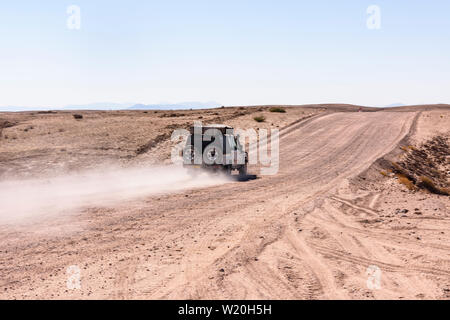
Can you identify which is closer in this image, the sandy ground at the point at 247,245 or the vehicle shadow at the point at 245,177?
the sandy ground at the point at 247,245

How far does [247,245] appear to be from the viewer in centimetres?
1002

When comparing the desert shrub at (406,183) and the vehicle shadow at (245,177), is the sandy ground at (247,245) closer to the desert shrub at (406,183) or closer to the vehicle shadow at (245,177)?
the desert shrub at (406,183)

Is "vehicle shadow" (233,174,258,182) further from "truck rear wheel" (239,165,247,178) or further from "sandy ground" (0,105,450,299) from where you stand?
"sandy ground" (0,105,450,299)

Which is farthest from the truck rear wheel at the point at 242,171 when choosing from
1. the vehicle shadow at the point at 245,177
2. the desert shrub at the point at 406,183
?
the desert shrub at the point at 406,183

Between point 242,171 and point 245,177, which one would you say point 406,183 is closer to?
point 245,177

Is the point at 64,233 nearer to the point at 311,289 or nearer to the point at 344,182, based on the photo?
the point at 311,289

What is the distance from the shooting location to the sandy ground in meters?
7.51

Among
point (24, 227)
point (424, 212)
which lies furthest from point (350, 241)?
point (24, 227)

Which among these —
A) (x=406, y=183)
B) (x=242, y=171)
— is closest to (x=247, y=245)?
(x=242, y=171)

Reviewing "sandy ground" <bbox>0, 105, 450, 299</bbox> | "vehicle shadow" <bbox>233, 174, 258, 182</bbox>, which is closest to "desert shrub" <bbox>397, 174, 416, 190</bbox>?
"sandy ground" <bbox>0, 105, 450, 299</bbox>

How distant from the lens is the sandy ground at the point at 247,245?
7512mm

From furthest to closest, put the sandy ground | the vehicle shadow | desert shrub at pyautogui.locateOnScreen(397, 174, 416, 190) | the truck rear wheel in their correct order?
the truck rear wheel < the vehicle shadow < desert shrub at pyautogui.locateOnScreen(397, 174, 416, 190) < the sandy ground

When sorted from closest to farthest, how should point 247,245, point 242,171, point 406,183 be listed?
1. point 247,245
2. point 406,183
3. point 242,171

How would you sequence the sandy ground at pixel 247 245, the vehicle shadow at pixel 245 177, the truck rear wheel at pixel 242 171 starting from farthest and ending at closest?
the truck rear wheel at pixel 242 171, the vehicle shadow at pixel 245 177, the sandy ground at pixel 247 245
